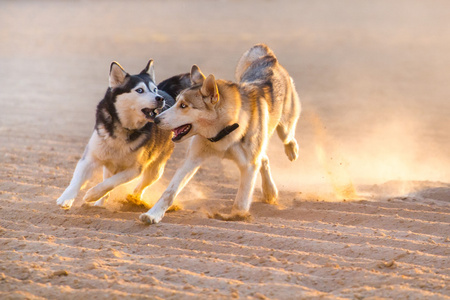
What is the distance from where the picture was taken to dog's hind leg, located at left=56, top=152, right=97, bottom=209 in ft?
23.1

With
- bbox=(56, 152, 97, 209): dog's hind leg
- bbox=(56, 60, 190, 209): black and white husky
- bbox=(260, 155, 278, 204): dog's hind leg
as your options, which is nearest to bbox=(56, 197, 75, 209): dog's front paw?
bbox=(56, 152, 97, 209): dog's hind leg

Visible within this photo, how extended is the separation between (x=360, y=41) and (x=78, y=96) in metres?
13.0

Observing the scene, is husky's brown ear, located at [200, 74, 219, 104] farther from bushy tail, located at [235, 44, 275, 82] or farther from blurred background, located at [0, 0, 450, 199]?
blurred background, located at [0, 0, 450, 199]

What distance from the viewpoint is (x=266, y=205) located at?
26.1 feet

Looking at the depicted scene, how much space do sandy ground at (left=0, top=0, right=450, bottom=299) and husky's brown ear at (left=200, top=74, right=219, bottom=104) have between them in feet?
4.13

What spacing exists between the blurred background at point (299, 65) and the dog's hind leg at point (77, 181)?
3033 millimetres

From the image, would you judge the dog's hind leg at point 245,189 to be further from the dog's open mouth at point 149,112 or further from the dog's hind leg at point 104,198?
the dog's hind leg at point 104,198

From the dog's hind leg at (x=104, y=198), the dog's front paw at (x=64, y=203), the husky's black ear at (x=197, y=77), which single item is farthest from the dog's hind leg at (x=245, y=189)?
the dog's front paw at (x=64, y=203)

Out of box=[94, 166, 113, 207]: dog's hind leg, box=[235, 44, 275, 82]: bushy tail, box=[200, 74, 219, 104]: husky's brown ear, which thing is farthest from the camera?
box=[235, 44, 275, 82]: bushy tail

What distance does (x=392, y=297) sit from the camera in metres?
4.87

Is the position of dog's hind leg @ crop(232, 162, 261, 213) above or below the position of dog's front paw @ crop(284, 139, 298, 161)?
below

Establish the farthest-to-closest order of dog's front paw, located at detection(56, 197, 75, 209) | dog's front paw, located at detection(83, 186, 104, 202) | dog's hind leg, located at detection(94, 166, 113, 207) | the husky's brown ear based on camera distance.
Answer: dog's hind leg, located at detection(94, 166, 113, 207) → dog's front paw, located at detection(83, 186, 104, 202) → dog's front paw, located at detection(56, 197, 75, 209) → the husky's brown ear

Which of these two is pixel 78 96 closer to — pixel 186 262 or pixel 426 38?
pixel 186 262

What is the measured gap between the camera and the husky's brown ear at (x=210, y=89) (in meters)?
6.74
